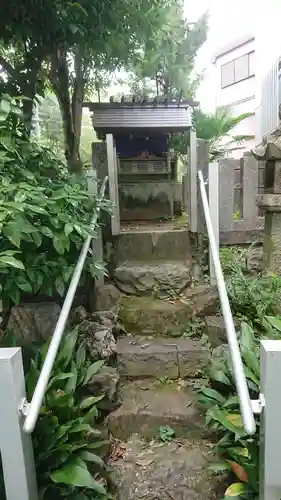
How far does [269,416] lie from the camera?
110 centimetres

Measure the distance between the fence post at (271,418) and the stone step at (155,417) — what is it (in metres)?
1.26

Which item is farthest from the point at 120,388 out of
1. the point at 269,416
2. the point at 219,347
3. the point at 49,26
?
the point at 49,26

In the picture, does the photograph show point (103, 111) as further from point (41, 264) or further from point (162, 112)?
point (41, 264)

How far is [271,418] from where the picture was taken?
110 centimetres

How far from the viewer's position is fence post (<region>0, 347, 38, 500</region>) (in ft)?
3.67

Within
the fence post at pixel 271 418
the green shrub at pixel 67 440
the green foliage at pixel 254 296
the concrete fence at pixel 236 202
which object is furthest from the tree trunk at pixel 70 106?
the fence post at pixel 271 418

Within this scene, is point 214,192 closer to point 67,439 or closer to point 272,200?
point 272,200

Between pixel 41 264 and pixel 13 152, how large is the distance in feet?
2.19

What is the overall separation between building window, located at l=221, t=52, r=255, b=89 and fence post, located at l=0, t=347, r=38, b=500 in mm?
11616

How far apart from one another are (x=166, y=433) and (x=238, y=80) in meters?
11.3

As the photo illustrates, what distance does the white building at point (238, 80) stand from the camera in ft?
34.0

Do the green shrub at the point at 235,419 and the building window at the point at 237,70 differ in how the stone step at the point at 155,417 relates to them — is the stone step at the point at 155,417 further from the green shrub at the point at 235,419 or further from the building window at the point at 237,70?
the building window at the point at 237,70

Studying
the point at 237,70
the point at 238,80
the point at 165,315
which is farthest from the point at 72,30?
the point at 237,70

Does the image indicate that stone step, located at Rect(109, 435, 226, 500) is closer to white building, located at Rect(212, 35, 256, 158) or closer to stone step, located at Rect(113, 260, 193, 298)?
stone step, located at Rect(113, 260, 193, 298)
